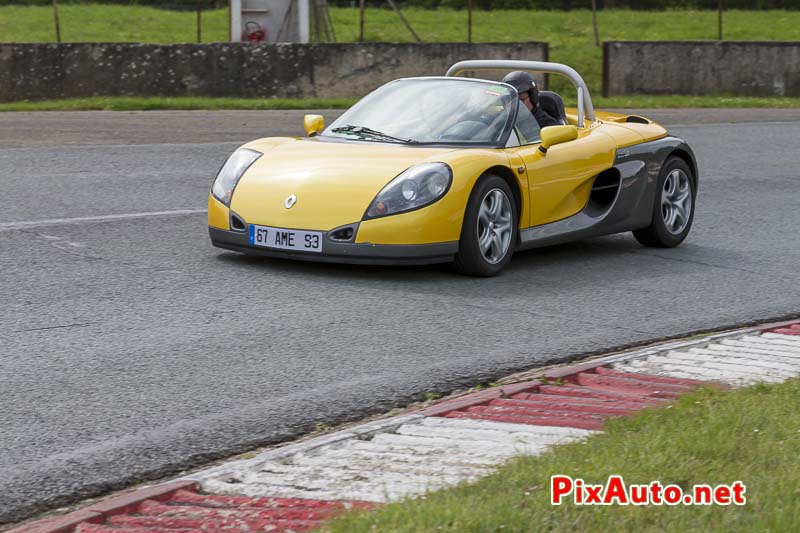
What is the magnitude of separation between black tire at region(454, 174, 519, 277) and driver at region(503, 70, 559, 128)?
1195 mm

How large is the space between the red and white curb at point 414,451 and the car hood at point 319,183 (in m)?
2.24

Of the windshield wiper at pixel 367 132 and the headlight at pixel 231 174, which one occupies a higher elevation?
the windshield wiper at pixel 367 132

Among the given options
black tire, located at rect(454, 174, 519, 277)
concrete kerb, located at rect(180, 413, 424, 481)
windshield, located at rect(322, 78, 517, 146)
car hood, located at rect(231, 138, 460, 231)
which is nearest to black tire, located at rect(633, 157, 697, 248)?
windshield, located at rect(322, 78, 517, 146)

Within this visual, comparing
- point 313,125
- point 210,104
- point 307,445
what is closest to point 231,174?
point 313,125

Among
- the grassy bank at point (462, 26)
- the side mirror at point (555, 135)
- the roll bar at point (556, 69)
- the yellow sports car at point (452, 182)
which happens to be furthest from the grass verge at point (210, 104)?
the side mirror at point (555, 135)

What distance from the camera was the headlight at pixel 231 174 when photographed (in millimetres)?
8211

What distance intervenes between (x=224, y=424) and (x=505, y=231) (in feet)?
12.4

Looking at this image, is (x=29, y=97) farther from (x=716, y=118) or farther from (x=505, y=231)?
(x=505, y=231)

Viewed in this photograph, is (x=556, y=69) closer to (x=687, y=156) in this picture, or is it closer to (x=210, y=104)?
(x=687, y=156)

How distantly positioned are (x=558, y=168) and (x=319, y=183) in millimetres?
1815

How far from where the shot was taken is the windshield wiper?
28.6 ft

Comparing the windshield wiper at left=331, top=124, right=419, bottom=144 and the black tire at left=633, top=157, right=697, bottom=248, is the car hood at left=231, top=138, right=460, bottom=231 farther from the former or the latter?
the black tire at left=633, top=157, right=697, bottom=248

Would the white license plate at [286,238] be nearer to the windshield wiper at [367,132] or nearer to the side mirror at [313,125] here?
the windshield wiper at [367,132]

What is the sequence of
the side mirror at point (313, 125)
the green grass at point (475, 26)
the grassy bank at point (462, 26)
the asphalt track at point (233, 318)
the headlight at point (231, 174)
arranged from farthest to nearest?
the grassy bank at point (462, 26) < the green grass at point (475, 26) < the side mirror at point (313, 125) < the headlight at point (231, 174) < the asphalt track at point (233, 318)
